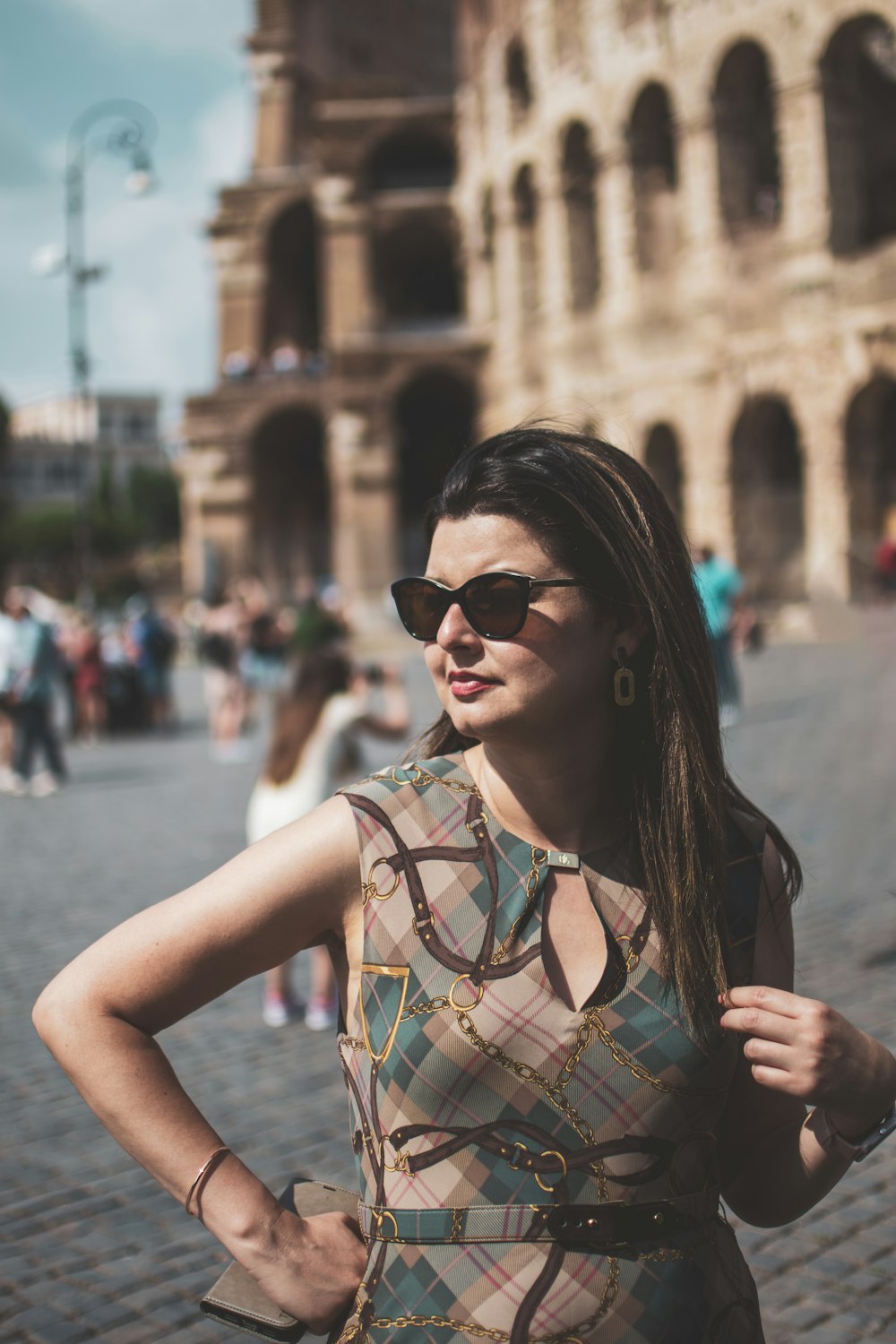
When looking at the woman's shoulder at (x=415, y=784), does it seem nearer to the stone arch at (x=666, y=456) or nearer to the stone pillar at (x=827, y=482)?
the stone pillar at (x=827, y=482)

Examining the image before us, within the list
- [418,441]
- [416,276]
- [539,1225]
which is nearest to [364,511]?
[418,441]

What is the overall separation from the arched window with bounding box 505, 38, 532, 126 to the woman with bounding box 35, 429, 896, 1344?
31.5m

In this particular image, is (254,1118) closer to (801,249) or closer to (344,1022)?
(344,1022)

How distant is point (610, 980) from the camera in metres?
1.75

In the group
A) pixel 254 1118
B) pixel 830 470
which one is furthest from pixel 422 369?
pixel 254 1118

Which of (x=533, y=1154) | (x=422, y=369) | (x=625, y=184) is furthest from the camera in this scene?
(x=422, y=369)

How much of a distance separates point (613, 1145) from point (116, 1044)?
63 cm

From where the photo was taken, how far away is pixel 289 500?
4125 cm

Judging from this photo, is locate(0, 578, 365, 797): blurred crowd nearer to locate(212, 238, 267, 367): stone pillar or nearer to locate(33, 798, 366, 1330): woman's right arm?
locate(33, 798, 366, 1330): woman's right arm

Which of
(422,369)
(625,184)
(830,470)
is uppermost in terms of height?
(625,184)

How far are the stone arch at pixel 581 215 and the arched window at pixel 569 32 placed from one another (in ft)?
4.43

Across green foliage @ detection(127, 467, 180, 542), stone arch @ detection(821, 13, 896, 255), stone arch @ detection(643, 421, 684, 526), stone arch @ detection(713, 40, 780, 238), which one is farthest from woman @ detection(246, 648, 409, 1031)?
green foliage @ detection(127, 467, 180, 542)

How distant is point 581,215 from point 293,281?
13.8 metres

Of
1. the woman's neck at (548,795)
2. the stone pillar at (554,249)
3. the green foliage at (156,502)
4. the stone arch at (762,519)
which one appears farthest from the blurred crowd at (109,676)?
the green foliage at (156,502)
